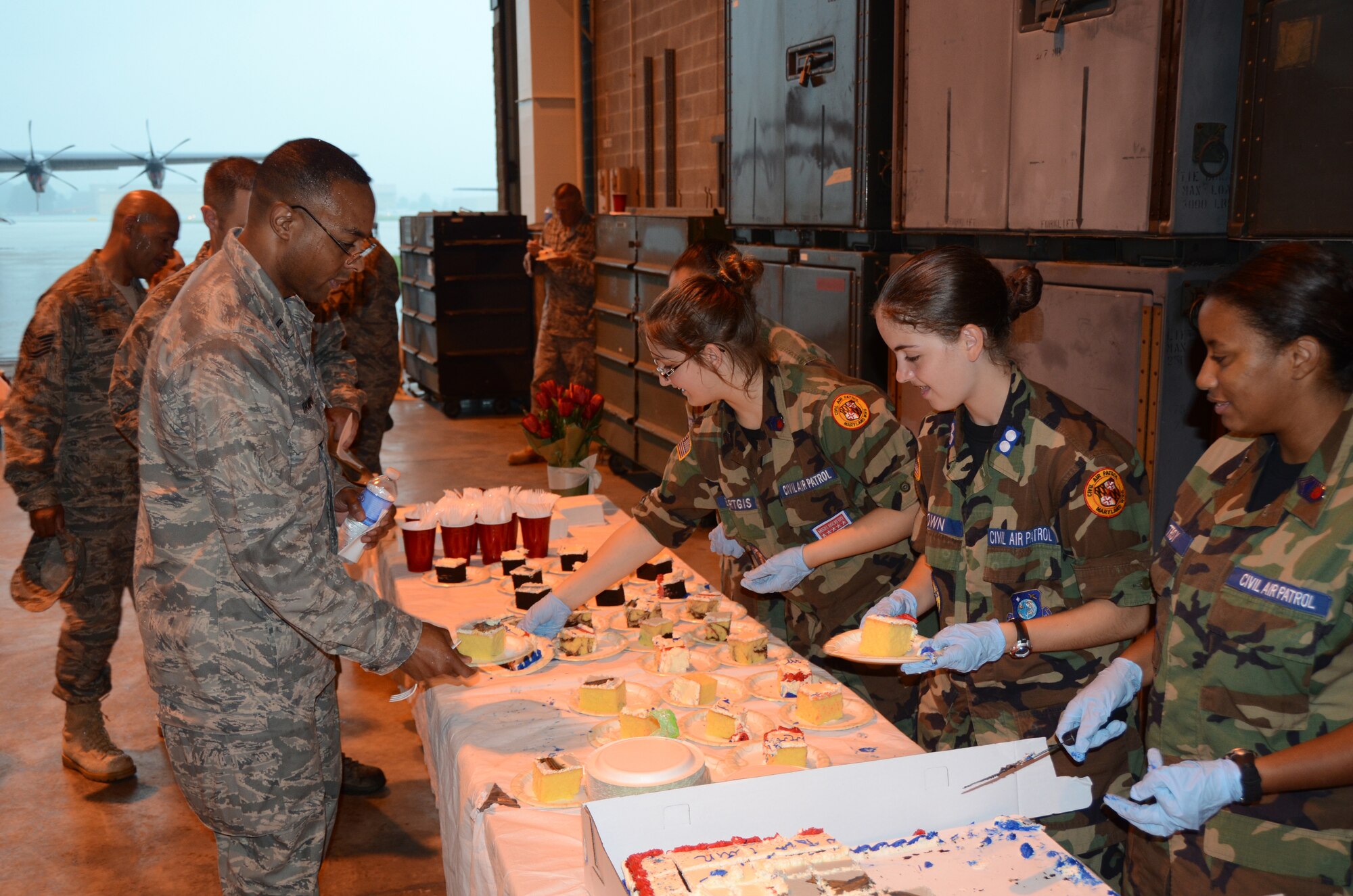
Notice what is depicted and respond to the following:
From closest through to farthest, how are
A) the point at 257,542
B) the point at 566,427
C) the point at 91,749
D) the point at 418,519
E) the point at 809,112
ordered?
the point at 257,542, the point at 418,519, the point at 91,749, the point at 566,427, the point at 809,112

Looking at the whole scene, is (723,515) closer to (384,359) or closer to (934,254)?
(934,254)

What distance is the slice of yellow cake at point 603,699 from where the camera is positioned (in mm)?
2076

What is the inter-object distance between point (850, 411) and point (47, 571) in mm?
2686

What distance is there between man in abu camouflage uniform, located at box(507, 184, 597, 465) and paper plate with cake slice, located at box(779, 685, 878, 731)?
5.88 m

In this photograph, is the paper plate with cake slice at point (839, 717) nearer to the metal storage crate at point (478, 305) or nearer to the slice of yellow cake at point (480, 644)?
the slice of yellow cake at point (480, 644)

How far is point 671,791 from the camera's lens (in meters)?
1.36

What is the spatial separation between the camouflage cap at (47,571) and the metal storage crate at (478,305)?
6.20 m

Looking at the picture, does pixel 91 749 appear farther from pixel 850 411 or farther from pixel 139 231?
pixel 850 411

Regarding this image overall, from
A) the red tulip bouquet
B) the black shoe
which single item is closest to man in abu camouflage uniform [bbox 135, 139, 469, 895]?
the black shoe

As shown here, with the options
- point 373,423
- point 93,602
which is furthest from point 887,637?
point 373,423

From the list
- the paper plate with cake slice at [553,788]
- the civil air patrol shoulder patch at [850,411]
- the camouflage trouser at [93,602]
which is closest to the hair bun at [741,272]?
the civil air patrol shoulder patch at [850,411]

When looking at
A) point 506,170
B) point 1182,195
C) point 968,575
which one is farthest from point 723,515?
Result: point 506,170

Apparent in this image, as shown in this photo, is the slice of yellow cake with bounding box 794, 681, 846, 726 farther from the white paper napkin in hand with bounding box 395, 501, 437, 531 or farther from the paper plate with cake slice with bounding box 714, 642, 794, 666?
the white paper napkin in hand with bounding box 395, 501, 437, 531

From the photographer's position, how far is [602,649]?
7.88 feet
